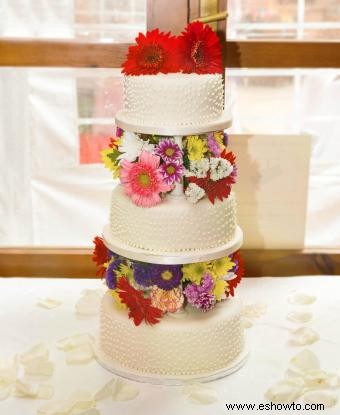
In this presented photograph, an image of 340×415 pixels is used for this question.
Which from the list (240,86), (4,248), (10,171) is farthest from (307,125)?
(4,248)

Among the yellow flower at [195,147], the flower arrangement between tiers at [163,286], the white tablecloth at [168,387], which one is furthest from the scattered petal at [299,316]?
the yellow flower at [195,147]

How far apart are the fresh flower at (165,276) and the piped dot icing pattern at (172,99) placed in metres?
0.24

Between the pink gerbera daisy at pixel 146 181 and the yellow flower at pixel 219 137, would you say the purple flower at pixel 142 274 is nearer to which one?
the pink gerbera daisy at pixel 146 181

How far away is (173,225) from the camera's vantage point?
121 centimetres

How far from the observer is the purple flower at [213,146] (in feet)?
4.08

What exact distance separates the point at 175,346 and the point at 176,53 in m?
0.50

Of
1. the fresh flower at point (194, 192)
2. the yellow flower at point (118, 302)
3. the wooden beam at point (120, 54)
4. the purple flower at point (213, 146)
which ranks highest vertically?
the wooden beam at point (120, 54)

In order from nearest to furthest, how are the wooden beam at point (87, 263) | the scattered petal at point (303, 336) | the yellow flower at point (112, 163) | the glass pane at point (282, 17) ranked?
the yellow flower at point (112, 163), the scattered petal at point (303, 336), the wooden beam at point (87, 263), the glass pane at point (282, 17)

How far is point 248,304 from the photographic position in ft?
5.12

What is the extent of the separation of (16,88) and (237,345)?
128 centimetres

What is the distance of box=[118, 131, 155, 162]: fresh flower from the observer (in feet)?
4.04

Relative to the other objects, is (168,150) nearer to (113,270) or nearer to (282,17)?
(113,270)

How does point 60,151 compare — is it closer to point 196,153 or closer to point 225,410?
point 196,153

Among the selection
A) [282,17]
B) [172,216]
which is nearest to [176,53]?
[172,216]
